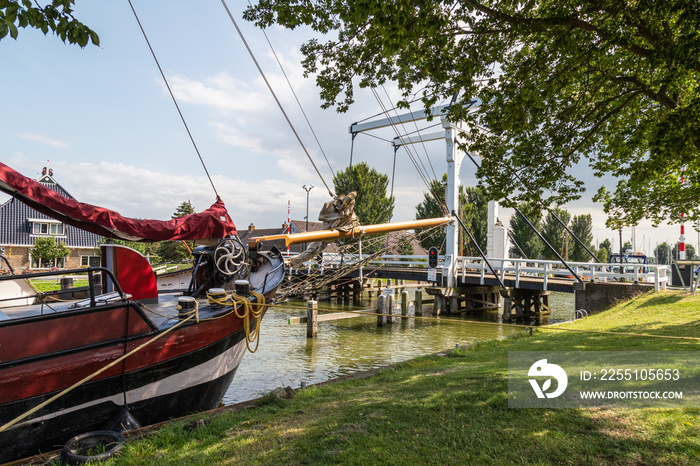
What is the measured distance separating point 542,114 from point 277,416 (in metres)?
5.99

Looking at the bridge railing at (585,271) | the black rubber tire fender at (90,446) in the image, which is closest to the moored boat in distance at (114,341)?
the black rubber tire fender at (90,446)

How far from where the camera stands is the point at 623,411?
3.88 meters

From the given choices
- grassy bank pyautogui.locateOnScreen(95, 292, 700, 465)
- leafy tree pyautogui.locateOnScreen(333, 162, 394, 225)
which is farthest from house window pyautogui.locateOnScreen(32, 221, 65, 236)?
grassy bank pyautogui.locateOnScreen(95, 292, 700, 465)

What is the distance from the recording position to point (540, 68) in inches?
242

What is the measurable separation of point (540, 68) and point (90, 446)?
713 cm

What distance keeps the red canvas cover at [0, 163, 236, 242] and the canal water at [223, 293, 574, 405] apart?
2.03 metres

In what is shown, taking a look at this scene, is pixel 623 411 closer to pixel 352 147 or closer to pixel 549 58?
pixel 549 58

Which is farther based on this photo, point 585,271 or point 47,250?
point 47,250

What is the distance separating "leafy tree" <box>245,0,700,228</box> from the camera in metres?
4.77

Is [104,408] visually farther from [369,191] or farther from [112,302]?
[369,191]

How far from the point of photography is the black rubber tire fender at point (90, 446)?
3637 mm

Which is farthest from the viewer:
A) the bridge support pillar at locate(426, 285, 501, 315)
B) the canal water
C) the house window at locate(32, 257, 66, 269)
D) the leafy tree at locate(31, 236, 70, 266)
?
the house window at locate(32, 257, 66, 269)

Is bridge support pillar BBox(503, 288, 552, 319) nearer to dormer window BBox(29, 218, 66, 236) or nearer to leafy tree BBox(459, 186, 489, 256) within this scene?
leafy tree BBox(459, 186, 489, 256)

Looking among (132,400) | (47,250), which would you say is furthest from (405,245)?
(47,250)
